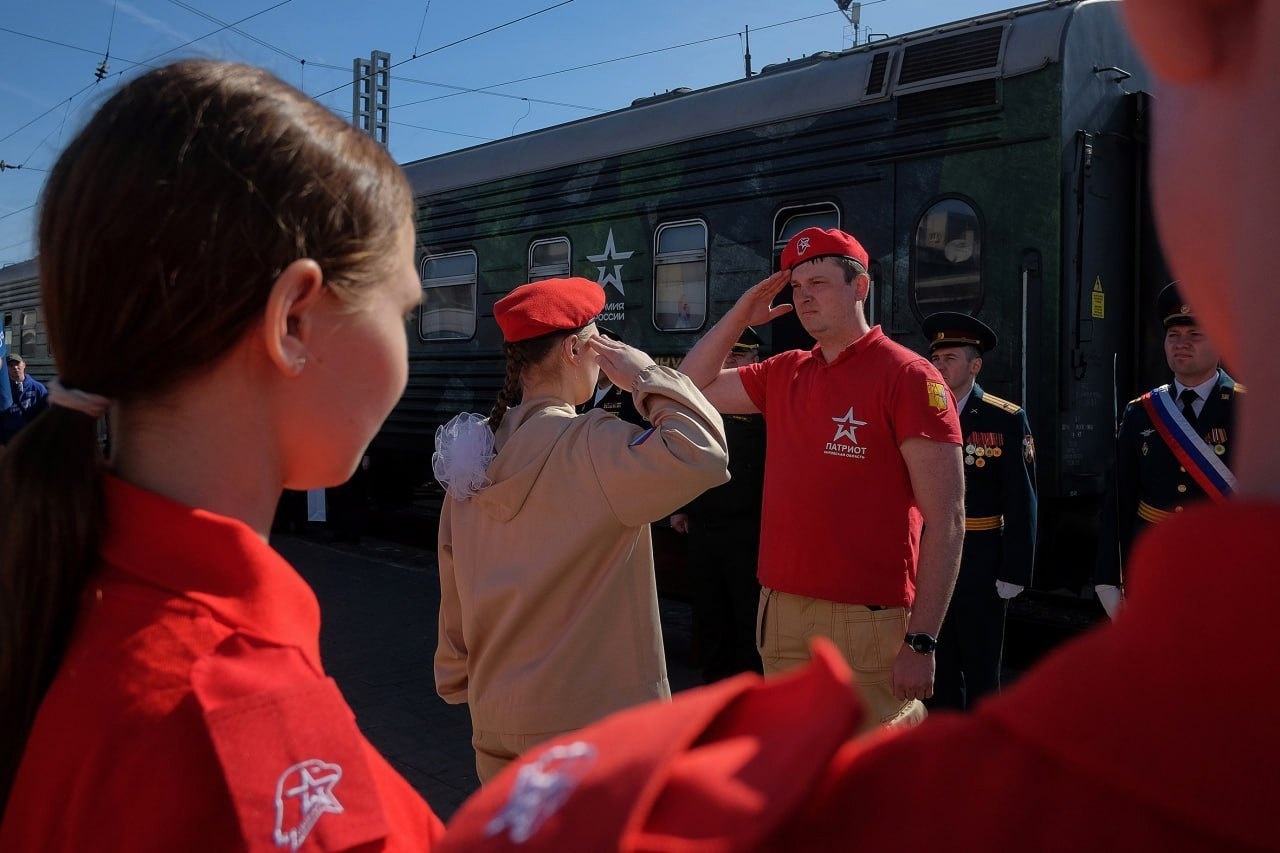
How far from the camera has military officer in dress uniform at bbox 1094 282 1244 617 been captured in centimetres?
417

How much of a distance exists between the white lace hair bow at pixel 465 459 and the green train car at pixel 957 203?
11.9 ft

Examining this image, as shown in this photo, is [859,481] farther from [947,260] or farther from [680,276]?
[680,276]

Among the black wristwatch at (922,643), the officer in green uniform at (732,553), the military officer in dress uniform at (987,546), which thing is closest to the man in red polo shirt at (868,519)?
the black wristwatch at (922,643)

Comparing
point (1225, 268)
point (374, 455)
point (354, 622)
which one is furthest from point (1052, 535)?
point (374, 455)

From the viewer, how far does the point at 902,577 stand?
3295mm

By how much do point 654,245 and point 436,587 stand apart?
3.54 metres

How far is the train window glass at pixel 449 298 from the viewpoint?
31.3 feet

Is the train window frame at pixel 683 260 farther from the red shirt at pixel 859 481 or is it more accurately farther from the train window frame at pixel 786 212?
the red shirt at pixel 859 481

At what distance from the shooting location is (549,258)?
8.70m

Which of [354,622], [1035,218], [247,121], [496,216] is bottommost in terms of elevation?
[354,622]

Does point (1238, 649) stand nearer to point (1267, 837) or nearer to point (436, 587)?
point (1267, 837)

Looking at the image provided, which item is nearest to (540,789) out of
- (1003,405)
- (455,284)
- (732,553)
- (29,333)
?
(1003,405)

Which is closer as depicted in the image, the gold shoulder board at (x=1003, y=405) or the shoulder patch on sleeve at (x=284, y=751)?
the shoulder patch on sleeve at (x=284, y=751)

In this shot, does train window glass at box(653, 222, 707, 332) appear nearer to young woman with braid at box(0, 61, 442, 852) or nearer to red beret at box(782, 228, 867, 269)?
red beret at box(782, 228, 867, 269)
